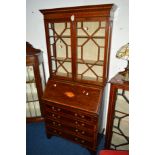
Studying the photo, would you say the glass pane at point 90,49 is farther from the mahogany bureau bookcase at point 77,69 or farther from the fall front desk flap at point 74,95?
the fall front desk flap at point 74,95

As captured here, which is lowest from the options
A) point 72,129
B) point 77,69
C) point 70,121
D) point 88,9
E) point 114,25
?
point 72,129

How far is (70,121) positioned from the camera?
7.34 ft

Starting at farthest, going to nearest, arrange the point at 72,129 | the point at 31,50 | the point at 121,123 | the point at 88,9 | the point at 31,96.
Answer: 1. the point at 31,96
2. the point at 31,50
3. the point at 72,129
4. the point at 121,123
5. the point at 88,9

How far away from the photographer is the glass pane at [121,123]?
75.3 inches

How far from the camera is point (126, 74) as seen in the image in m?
1.84

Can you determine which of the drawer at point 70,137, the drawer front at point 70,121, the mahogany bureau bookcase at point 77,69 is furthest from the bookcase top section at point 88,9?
A: the drawer at point 70,137

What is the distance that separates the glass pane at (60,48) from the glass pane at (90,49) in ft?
0.59

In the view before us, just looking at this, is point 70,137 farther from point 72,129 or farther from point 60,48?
point 60,48

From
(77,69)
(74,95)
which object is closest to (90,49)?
(77,69)

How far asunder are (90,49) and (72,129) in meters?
1.20

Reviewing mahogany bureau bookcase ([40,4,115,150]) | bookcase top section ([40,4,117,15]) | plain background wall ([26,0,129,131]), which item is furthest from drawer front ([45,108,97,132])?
bookcase top section ([40,4,117,15])

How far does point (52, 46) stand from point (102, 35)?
2.67 ft
